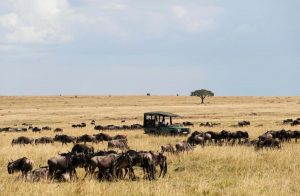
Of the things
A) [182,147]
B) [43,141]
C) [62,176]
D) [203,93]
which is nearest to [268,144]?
[182,147]

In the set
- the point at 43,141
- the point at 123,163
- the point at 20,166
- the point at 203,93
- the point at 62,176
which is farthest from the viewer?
the point at 203,93

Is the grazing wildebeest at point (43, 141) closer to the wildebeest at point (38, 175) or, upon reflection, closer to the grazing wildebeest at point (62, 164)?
the grazing wildebeest at point (62, 164)

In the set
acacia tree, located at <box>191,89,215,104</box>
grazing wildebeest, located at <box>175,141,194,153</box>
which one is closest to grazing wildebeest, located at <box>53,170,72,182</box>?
grazing wildebeest, located at <box>175,141,194,153</box>

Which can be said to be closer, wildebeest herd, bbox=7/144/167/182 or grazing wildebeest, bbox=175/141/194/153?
wildebeest herd, bbox=7/144/167/182

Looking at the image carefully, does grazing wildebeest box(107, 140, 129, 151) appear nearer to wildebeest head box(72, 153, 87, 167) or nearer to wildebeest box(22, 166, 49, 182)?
wildebeest head box(72, 153, 87, 167)

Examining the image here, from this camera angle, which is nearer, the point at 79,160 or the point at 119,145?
the point at 79,160

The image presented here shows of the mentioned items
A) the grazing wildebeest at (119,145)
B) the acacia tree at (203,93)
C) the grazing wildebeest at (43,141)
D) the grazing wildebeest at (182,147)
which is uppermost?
the acacia tree at (203,93)

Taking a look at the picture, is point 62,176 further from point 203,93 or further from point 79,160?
point 203,93

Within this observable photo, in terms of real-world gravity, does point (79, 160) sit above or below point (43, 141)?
above

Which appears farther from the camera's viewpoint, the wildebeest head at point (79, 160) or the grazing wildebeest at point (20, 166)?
the grazing wildebeest at point (20, 166)

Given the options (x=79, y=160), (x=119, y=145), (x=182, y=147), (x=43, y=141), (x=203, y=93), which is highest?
(x=203, y=93)

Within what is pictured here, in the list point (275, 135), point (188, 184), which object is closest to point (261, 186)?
point (188, 184)

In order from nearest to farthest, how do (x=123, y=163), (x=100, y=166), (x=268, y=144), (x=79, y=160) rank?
(x=100, y=166)
(x=123, y=163)
(x=79, y=160)
(x=268, y=144)

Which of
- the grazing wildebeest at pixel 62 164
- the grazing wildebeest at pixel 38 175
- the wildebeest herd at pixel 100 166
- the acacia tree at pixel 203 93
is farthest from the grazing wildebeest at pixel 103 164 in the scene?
the acacia tree at pixel 203 93
